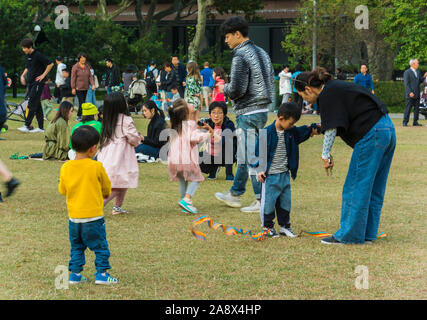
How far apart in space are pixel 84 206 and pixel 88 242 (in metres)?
0.27

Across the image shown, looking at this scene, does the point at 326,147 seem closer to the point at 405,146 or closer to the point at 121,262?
the point at 121,262

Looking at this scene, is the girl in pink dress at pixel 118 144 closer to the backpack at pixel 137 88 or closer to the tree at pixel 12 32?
the backpack at pixel 137 88

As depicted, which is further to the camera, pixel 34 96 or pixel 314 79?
pixel 34 96

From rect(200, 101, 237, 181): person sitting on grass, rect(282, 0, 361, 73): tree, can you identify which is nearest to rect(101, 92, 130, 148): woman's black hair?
rect(200, 101, 237, 181): person sitting on grass

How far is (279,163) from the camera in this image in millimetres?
6582

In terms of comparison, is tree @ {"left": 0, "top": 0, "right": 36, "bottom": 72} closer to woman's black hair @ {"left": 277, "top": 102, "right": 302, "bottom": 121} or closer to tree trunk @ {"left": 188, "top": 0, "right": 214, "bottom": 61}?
tree trunk @ {"left": 188, "top": 0, "right": 214, "bottom": 61}

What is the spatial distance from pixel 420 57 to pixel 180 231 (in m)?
24.0

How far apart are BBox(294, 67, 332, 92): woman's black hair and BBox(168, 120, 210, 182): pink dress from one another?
202 cm

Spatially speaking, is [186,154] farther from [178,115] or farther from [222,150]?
[222,150]

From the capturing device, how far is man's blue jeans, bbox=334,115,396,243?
6.09m

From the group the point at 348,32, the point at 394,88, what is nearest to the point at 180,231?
the point at 394,88

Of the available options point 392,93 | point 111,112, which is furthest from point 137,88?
point 111,112

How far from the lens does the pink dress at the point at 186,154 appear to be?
7.98 meters

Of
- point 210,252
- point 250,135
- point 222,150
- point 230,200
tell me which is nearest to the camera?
point 210,252
